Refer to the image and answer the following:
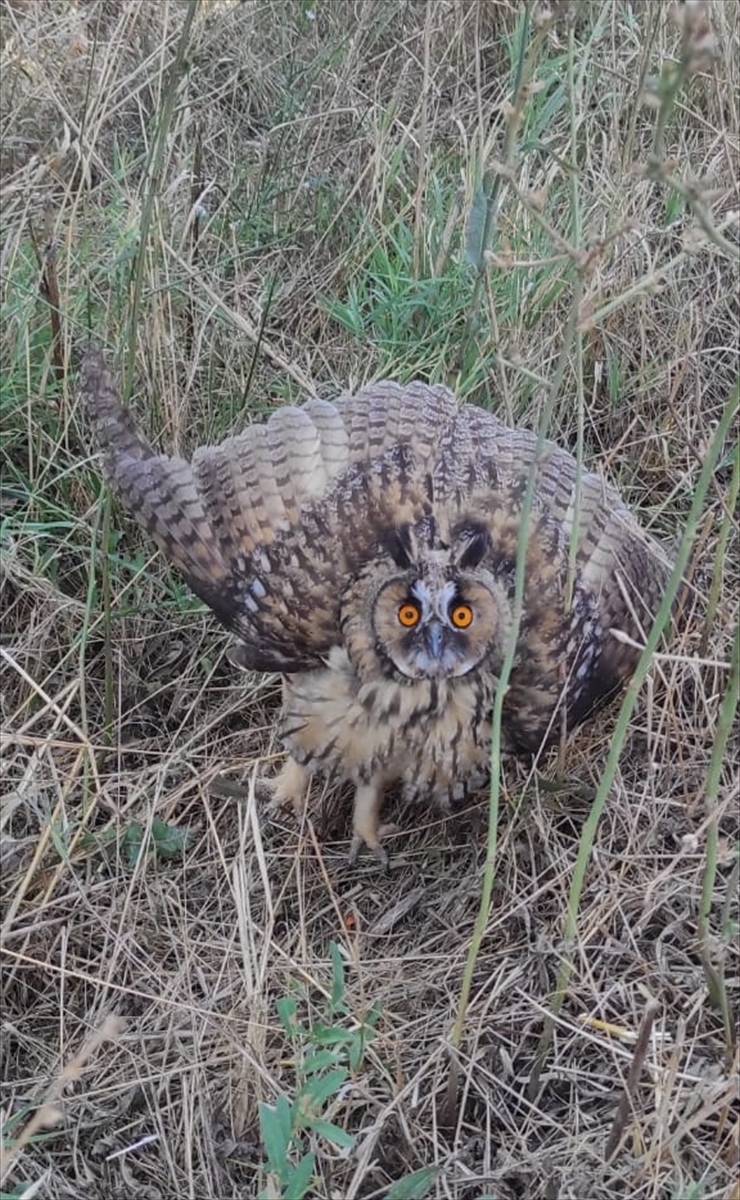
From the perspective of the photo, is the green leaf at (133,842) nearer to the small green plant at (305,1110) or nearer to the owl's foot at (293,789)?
the owl's foot at (293,789)

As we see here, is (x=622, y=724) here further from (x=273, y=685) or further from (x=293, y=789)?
(x=273, y=685)

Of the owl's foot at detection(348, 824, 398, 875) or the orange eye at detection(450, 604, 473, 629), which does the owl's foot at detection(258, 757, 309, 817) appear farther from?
the orange eye at detection(450, 604, 473, 629)

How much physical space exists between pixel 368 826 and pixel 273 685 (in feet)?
1.23

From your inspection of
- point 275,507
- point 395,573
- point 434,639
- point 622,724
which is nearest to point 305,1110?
point 622,724

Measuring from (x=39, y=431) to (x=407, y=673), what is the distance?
114 centimetres

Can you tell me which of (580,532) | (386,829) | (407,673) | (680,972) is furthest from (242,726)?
(680,972)

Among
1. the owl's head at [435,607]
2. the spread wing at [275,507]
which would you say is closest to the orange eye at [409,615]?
the owl's head at [435,607]

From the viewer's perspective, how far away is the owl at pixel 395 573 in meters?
2.04

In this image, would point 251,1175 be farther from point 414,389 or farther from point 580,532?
point 414,389

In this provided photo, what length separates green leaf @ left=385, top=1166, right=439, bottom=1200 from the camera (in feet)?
5.52

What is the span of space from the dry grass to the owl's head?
306 millimetres

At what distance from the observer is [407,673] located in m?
2.04

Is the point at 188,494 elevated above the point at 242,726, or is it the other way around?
the point at 188,494

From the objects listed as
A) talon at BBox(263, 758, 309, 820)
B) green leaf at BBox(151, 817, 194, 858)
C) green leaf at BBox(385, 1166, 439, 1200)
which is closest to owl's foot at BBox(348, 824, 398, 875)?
talon at BBox(263, 758, 309, 820)
